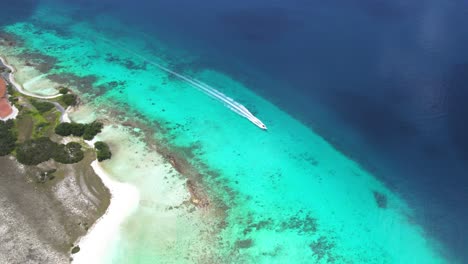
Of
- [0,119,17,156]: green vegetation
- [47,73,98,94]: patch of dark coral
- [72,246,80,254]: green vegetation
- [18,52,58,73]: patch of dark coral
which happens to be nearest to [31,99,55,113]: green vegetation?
[0,119,17,156]: green vegetation

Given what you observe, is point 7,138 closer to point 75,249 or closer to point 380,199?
point 75,249

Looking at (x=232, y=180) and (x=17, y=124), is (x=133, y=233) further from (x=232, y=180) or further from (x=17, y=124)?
(x=17, y=124)

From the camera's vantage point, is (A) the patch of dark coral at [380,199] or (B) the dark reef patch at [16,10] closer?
(A) the patch of dark coral at [380,199]

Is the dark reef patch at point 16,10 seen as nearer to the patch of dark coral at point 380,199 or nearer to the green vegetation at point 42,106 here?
the green vegetation at point 42,106

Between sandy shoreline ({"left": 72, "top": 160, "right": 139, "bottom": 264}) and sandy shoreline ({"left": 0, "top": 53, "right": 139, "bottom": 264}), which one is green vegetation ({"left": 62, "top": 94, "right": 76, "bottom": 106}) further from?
sandy shoreline ({"left": 72, "top": 160, "right": 139, "bottom": 264})

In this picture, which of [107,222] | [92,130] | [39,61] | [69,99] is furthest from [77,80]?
[107,222]

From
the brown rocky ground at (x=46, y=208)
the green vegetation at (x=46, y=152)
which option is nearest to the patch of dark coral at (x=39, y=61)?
the green vegetation at (x=46, y=152)
